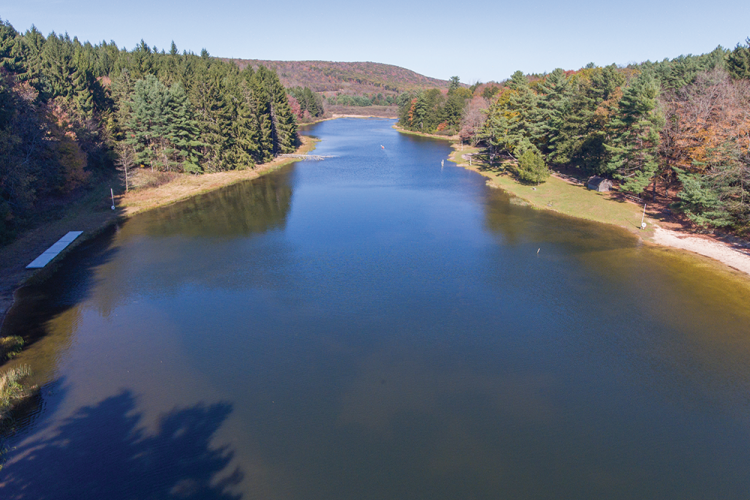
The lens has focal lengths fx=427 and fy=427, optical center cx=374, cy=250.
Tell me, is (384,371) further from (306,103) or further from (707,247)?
(306,103)

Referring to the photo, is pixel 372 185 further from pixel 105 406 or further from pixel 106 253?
pixel 105 406

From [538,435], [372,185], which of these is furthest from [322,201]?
[538,435]

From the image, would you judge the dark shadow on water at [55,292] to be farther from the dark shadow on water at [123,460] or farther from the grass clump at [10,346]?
the dark shadow on water at [123,460]

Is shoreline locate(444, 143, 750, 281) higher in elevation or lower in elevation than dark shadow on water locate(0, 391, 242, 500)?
higher

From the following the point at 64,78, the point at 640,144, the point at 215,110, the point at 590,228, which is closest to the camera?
the point at 590,228

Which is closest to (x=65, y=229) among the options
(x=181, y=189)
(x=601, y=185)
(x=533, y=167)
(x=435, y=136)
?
(x=181, y=189)

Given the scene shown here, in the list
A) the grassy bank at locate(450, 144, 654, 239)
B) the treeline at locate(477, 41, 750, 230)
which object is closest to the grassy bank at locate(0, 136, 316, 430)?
the grassy bank at locate(450, 144, 654, 239)

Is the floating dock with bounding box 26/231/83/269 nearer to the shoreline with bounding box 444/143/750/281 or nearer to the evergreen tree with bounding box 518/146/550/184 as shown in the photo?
the shoreline with bounding box 444/143/750/281
